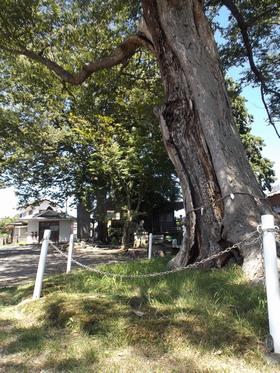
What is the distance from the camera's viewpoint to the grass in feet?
10.5

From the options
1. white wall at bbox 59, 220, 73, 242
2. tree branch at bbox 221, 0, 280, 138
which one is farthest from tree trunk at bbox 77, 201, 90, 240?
tree branch at bbox 221, 0, 280, 138

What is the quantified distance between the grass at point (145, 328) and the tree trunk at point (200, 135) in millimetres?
1110

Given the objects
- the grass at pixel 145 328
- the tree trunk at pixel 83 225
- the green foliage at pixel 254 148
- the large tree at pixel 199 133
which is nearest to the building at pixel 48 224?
the tree trunk at pixel 83 225

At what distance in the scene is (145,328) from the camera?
3.80 meters

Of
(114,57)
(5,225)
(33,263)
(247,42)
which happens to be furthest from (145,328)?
(5,225)

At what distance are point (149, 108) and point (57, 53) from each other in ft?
13.1

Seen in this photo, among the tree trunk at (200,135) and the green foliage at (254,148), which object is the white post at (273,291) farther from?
the green foliage at (254,148)

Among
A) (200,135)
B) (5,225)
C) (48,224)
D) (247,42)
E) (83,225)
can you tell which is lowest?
(200,135)

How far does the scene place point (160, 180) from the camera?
66.2ft

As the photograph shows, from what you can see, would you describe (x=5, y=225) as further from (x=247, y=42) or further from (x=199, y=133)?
(x=199, y=133)

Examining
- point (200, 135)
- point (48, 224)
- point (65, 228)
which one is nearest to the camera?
point (200, 135)

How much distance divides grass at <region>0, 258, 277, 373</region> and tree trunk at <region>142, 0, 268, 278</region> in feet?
3.64

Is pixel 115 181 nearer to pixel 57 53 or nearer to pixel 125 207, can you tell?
pixel 125 207

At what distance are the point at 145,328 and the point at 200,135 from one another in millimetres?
4226
